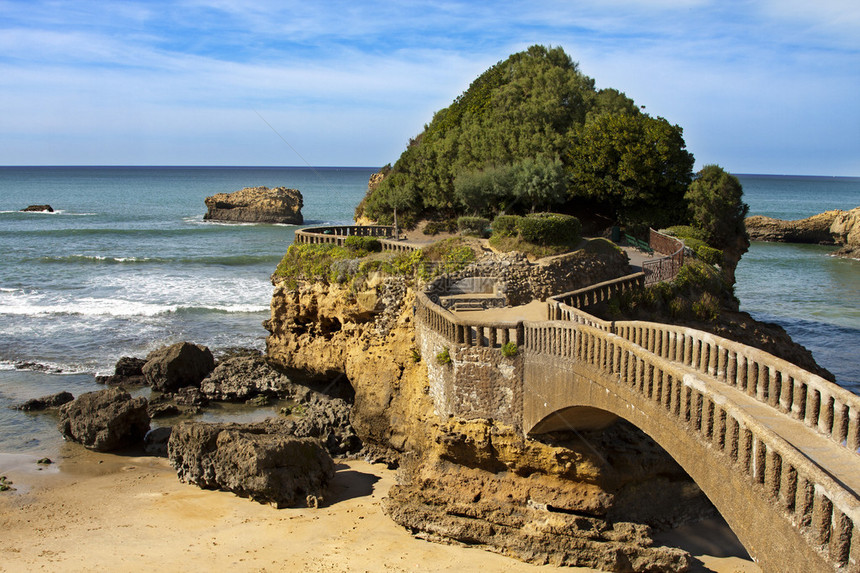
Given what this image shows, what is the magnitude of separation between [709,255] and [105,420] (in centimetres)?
2165

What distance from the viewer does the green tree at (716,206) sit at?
31641 millimetres

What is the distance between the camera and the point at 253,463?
19.1m

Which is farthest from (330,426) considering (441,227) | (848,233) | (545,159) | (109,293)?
(848,233)

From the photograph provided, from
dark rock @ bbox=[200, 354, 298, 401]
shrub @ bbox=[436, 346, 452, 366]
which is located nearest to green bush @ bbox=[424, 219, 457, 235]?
dark rock @ bbox=[200, 354, 298, 401]

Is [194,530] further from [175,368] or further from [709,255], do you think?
[709,255]

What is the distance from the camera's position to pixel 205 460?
20.4m

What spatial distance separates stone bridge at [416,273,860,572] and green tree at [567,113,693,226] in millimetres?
16079

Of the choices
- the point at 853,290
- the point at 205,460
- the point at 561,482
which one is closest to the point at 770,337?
the point at 561,482

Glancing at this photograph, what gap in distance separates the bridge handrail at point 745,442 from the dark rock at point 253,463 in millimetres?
8502

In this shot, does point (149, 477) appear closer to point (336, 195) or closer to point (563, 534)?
point (563, 534)

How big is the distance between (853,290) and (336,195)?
11252 centimetres

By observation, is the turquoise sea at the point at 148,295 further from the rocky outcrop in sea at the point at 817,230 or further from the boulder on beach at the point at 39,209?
the boulder on beach at the point at 39,209

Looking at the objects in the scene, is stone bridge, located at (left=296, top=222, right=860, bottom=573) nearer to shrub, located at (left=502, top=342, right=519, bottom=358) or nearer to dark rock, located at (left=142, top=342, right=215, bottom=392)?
shrub, located at (left=502, top=342, right=519, bottom=358)

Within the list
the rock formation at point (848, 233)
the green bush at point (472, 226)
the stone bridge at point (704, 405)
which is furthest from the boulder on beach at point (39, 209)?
the stone bridge at point (704, 405)
